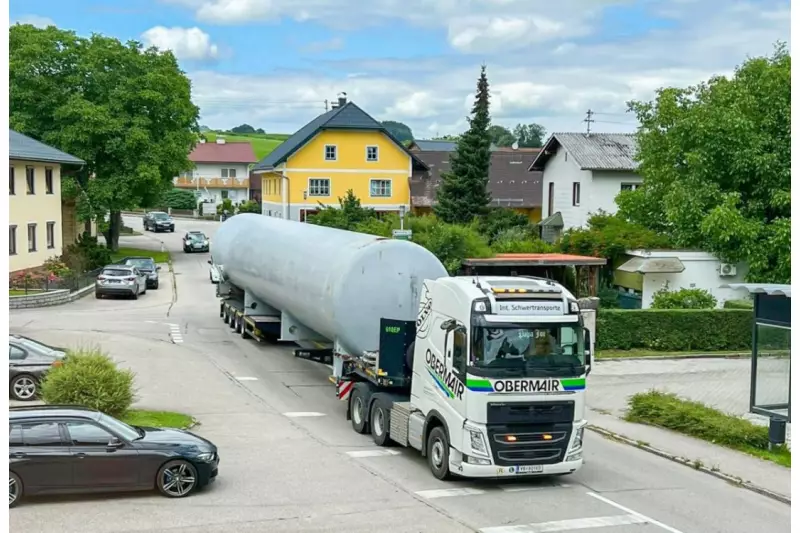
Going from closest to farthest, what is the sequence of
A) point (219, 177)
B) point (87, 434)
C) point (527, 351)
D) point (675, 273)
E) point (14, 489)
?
point (14, 489), point (87, 434), point (527, 351), point (675, 273), point (219, 177)

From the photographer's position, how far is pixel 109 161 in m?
53.2

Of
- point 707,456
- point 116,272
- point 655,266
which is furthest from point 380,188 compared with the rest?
point 707,456

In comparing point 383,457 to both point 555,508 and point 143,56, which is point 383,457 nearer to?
point 555,508

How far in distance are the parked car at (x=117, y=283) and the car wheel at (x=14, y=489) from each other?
27.3m

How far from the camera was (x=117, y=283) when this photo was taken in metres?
38.7

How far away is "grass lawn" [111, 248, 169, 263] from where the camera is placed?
5517cm

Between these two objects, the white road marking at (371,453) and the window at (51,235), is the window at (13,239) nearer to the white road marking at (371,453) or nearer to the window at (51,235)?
the window at (51,235)

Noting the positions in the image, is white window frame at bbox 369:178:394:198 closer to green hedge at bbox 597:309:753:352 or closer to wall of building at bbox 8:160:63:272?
wall of building at bbox 8:160:63:272

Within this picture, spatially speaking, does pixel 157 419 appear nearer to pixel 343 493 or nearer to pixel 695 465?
pixel 343 493

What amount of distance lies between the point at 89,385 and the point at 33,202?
2954 cm

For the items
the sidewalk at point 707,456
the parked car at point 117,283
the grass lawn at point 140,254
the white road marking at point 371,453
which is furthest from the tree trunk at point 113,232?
the white road marking at point 371,453

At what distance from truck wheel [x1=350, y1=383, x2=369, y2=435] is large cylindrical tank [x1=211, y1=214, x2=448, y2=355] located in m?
0.79

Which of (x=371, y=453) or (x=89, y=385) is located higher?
(x=89, y=385)

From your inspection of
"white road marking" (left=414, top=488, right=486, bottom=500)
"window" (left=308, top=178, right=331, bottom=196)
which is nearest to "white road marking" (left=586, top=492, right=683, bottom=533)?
"white road marking" (left=414, top=488, right=486, bottom=500)
